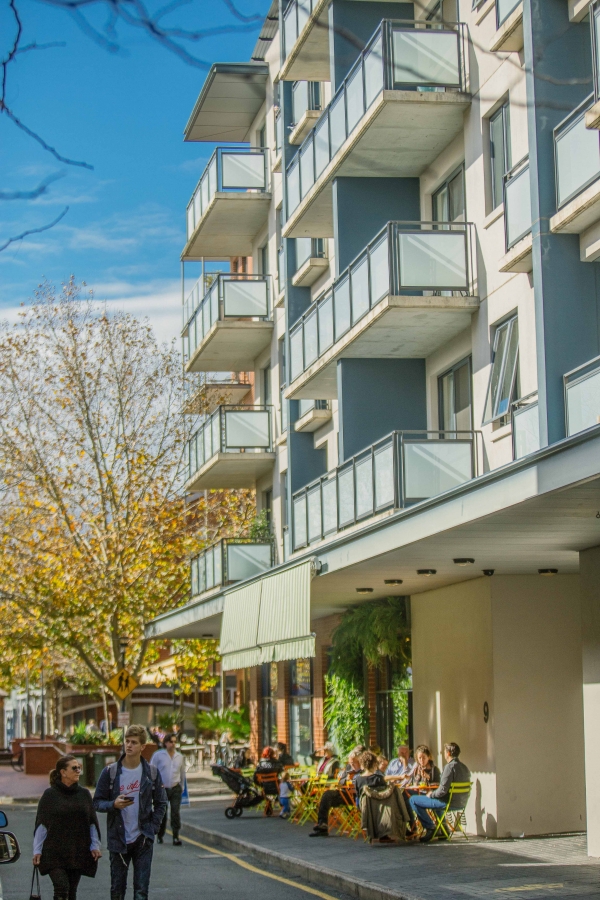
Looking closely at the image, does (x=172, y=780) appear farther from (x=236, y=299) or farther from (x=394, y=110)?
(x=236, y=299)

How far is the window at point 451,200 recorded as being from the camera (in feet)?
67.2

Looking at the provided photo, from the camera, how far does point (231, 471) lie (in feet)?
112

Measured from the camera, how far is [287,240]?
97.9 ft

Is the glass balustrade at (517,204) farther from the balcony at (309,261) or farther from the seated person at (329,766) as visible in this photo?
the balcony at (309,261)

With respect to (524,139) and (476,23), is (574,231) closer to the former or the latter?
(524,139)

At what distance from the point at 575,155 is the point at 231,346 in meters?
20.4

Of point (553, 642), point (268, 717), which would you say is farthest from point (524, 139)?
point (268, 717)

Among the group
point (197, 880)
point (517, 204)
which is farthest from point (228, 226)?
point (197, 880)

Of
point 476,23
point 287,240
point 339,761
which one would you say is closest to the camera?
point 476,23

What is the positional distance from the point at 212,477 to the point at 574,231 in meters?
20.8

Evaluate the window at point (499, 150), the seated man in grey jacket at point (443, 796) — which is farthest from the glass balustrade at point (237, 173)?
the seated man in grey jacket at point (443, 796)

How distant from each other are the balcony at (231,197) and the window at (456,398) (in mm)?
13160

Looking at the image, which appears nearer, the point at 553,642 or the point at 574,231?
the point at 574,231

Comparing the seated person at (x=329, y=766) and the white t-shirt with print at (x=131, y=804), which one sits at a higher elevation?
the white t-shirt with print at (x=131, y=804)
